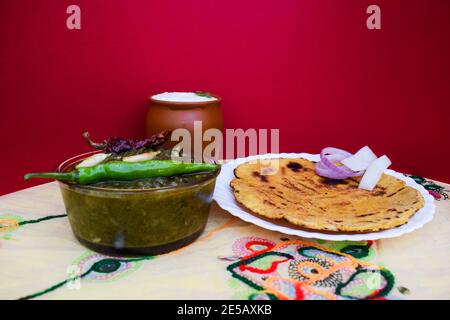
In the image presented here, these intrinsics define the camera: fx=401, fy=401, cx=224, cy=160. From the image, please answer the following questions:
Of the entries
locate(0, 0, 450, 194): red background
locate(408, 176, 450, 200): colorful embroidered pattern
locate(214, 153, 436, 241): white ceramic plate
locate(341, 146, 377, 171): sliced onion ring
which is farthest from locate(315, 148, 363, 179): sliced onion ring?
locate(0, 0, 450, 194): red background

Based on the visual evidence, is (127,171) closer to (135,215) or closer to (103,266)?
(135,215)

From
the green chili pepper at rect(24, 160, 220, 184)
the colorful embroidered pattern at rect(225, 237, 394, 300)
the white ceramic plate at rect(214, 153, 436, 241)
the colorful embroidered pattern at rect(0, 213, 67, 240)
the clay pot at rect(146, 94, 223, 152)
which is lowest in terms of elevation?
the colorful embroidered pattern at rect(225, 237, 394, 300)

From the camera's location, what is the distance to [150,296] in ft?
3.03

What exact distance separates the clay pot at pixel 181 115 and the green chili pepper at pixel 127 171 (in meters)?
0.59

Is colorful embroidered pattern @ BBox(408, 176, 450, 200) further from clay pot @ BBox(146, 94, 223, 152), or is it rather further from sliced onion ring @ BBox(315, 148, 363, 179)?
clay pot @ BBox(146, 94, 223, 152)

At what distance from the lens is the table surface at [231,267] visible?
950mm

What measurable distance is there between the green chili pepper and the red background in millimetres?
1198

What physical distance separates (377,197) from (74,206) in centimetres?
99

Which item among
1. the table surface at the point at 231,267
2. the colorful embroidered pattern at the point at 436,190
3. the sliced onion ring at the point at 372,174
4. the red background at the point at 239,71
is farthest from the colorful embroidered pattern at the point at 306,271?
the red background at the point at 239,71

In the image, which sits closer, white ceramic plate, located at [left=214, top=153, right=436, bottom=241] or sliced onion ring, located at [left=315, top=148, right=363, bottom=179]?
white ceramic plate, located at [left=214, top=153, right=436, bottom=241]

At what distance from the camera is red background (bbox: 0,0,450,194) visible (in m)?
2.14

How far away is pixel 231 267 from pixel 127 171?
0.38 meters

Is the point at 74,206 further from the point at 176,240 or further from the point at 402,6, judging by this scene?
the point at 402,6

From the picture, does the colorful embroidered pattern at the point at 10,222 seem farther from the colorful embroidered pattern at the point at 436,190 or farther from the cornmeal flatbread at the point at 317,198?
the colorful embroidered pattern at the point at 436,190
